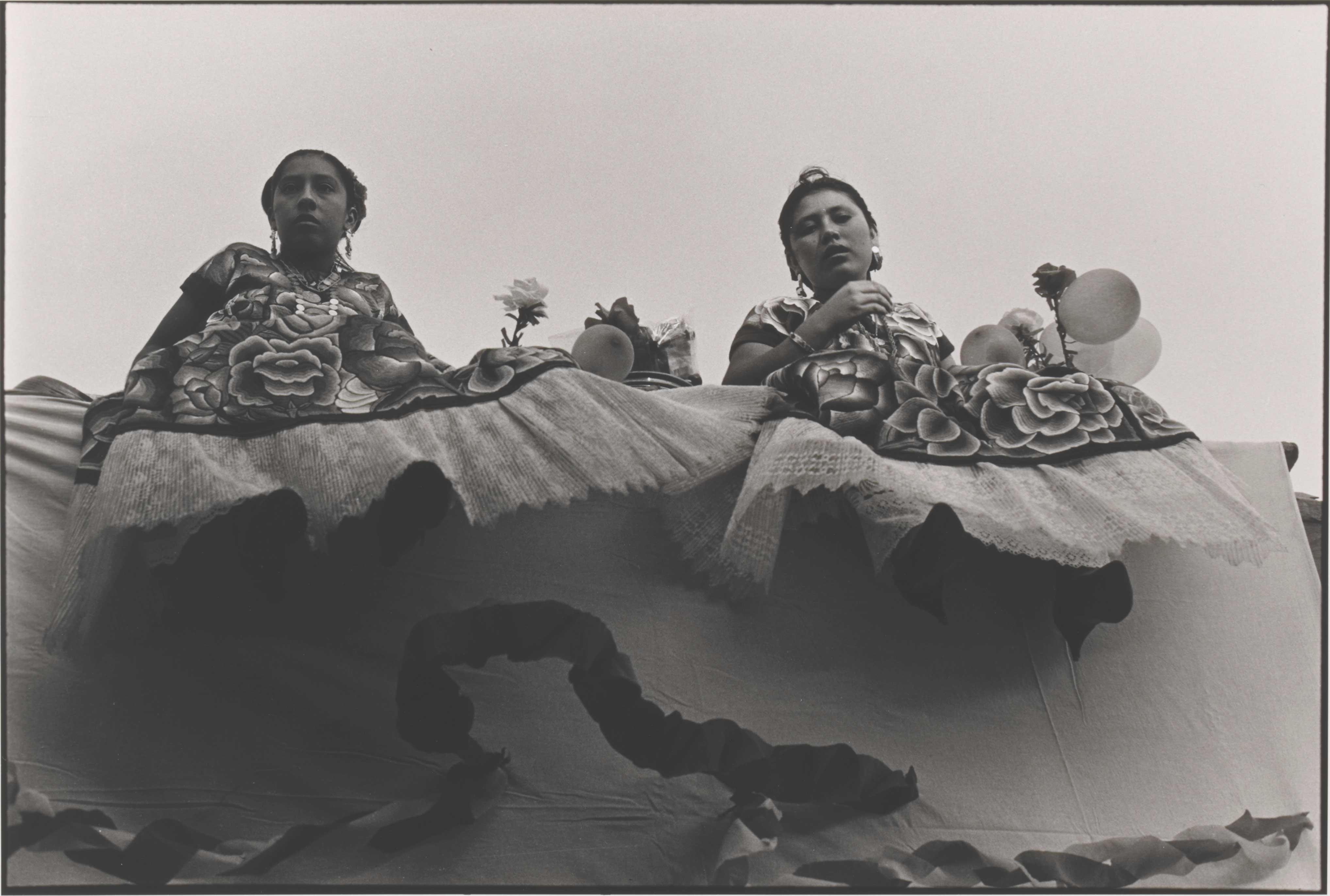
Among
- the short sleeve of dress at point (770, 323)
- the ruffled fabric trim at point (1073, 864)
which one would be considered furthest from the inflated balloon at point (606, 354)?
the ruffled fabric trim at point (1073, 864)

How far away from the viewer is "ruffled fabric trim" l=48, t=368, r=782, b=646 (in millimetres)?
1665

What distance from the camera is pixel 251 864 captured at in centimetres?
168

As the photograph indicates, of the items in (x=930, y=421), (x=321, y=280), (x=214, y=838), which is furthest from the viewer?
(x=321, y=280)

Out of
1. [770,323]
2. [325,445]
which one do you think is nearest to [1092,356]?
[770,323]

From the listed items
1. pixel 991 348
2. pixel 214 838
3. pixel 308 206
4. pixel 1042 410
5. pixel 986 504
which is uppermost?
pixel 308 206

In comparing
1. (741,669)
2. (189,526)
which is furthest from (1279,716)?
(189,526)

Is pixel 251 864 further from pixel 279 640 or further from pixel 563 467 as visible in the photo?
pixel 563 467

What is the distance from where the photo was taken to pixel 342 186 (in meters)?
2.26

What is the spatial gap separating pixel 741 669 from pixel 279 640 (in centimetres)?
56

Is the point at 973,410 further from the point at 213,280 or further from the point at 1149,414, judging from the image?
the point at 213,280

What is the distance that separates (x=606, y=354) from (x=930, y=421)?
1.79ft

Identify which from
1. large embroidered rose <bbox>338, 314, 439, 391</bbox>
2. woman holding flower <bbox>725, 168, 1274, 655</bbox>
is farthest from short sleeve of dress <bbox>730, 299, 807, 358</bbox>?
large embroidered rose <bbox>338, 314, 439, 391</bbox>

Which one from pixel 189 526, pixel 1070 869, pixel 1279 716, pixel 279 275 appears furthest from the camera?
pixel 279 275

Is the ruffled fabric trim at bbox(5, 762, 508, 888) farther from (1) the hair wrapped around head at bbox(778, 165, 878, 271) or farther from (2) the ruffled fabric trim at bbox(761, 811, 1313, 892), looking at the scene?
(1) the hair wrapped around head at bbox(778, 165, 878, 271)
